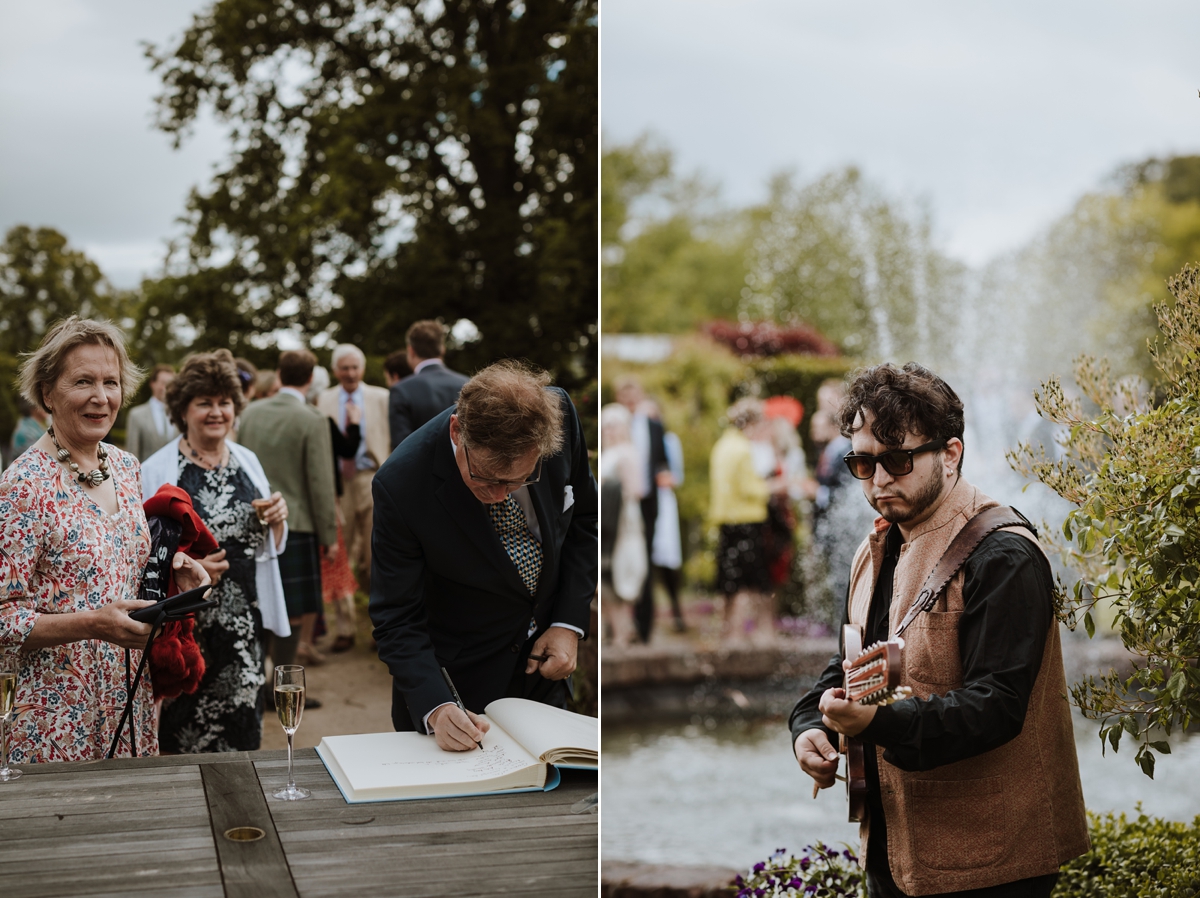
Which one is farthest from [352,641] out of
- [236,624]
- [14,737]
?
[14,737]

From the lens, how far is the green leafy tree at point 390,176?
1132cm

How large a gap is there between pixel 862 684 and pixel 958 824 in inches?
14.1

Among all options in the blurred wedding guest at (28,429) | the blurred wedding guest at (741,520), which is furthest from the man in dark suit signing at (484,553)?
the blurred wedding guest at (28,429)

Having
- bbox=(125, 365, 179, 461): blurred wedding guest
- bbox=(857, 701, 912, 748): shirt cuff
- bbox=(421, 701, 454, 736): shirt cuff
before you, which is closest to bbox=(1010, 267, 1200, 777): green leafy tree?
bbox=(857, 701, 912, 748): shirt cuff

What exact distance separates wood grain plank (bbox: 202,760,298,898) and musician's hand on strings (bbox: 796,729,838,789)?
1.01 m

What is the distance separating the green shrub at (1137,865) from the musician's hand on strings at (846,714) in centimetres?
136

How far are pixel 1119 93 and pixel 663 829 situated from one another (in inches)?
646

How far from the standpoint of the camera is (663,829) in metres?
6.45

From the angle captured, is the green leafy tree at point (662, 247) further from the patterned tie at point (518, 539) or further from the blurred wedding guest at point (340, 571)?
the patterned tie at point (518, 539)

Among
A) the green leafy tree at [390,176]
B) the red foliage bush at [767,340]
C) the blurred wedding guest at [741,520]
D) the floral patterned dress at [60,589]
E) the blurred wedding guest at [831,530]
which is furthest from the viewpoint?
the red foliage bush at [767,340]

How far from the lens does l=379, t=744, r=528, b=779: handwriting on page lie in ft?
7.71

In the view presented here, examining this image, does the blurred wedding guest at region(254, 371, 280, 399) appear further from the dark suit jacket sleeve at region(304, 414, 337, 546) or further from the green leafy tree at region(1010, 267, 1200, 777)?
the green leafy tree at region(1010, 267, 1200, 777)

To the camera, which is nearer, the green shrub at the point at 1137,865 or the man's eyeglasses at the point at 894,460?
the man's eyeglasses at the point at 894,460

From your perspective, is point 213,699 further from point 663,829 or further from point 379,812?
point 663,829
